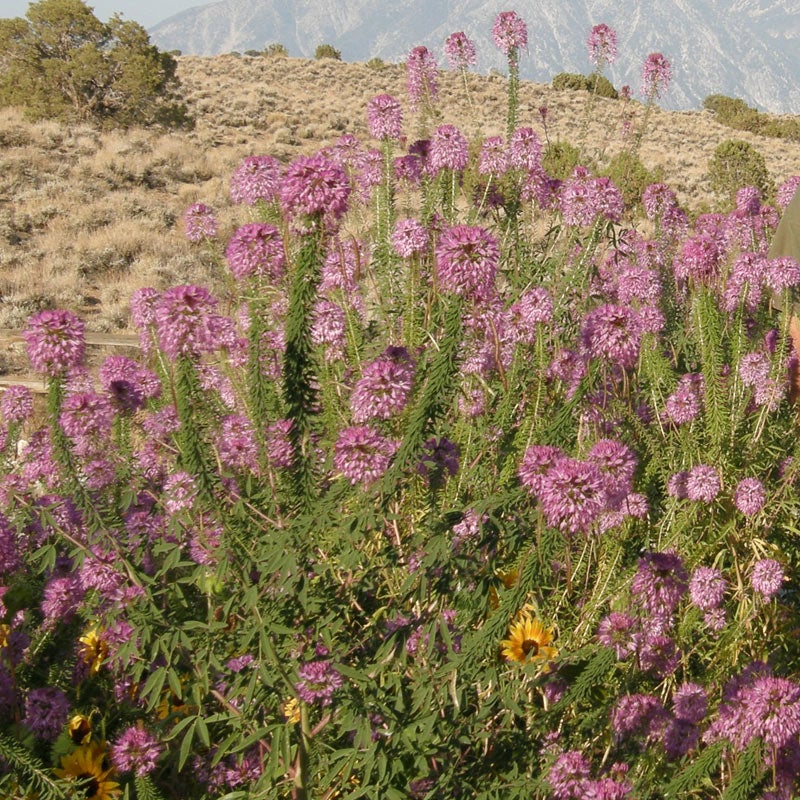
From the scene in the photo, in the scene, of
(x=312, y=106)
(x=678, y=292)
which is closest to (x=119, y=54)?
(x=312, y=106)

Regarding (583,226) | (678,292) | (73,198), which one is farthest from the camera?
(73,198)

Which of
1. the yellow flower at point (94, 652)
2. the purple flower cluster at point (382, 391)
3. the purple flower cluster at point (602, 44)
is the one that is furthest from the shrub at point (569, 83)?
the yellow flower at point (94, 652)

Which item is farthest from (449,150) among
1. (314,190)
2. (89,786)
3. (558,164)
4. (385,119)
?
(558,164)

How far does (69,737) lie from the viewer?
8.20ft

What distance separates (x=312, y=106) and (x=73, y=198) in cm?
1653

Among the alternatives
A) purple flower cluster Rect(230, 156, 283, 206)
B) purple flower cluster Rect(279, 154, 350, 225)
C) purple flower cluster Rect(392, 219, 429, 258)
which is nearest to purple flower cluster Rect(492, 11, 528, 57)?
purple flower cluster Rect(392, 219, 429, 258)

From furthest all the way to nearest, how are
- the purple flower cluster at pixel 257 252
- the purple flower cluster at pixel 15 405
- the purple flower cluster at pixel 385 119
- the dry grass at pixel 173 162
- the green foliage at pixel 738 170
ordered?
the green foliage at pixel 738 170 < the dry grass at pixel 173 162 < the purple flower cluster at pixel 385 119 < the purple flower cluster at pixel 15 405 < the purple flower cluster at pixel 257 252

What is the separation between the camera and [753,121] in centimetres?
3709

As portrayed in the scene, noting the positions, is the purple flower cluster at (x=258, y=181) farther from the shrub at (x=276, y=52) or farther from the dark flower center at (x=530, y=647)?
the shrub at (x=276, y=52)

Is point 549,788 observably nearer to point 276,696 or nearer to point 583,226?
point 276,696

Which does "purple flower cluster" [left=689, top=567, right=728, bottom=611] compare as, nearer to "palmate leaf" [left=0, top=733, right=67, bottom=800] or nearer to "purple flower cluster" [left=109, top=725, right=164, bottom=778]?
"purple flower cluster" [left=109, top=725, right=164, bottom=778]

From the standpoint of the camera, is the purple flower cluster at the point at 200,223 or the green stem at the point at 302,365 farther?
the purple flower cluster at the point at 200,223

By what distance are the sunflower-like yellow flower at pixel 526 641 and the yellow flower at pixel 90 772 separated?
1.41 meters

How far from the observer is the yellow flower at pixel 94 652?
109 inches
